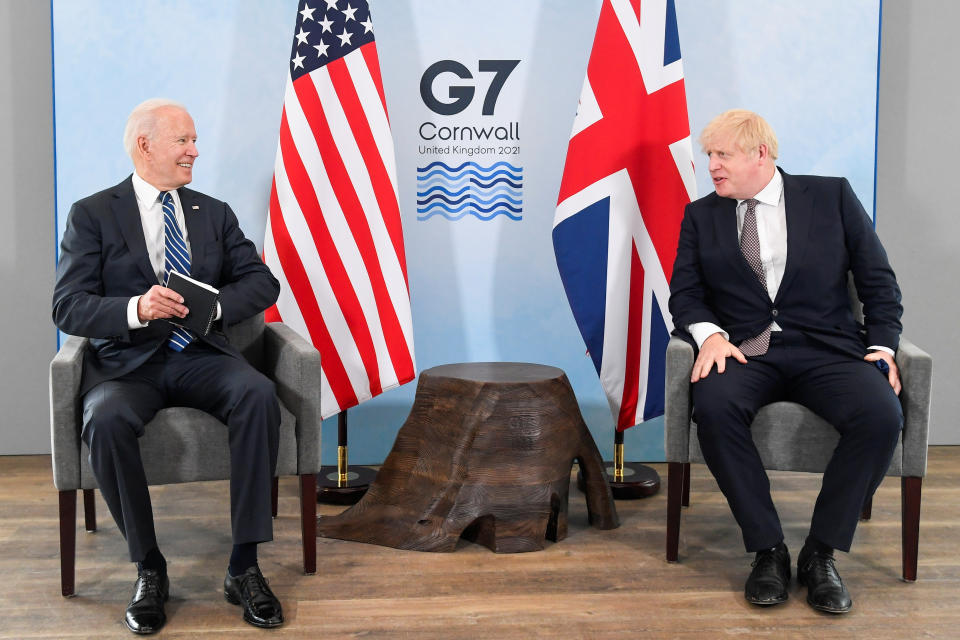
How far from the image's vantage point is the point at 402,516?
3.01m

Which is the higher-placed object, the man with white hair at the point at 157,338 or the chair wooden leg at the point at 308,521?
the man with white hair at the point at 157,338

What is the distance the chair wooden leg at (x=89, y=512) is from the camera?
312 centimetres

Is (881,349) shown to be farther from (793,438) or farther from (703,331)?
(703,331)

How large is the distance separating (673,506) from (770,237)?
34.5 inches

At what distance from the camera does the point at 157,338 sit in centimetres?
271

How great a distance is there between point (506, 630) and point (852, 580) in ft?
3.46

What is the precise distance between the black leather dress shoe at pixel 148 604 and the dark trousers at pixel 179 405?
0.07 metres

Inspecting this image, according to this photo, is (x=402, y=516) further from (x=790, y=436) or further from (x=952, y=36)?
(x=952, y=36)

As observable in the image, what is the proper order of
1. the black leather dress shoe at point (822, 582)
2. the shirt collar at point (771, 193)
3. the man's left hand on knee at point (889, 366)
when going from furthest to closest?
1. the shirt collar at point (771, 193)
2. the man's left hand on knee at point (889, 366)
3. the black leather dress shoe at point (822, 582)

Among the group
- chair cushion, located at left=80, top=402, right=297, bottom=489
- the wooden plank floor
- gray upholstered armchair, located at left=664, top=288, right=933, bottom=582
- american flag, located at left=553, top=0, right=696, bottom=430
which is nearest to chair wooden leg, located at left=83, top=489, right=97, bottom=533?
the wooden plank floor

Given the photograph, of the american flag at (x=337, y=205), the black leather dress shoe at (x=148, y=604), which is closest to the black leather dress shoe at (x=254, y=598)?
the black leather dress shoe at (x=148, y=604)

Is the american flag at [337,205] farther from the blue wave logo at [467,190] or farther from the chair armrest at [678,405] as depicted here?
the chair armrest at [678,405]

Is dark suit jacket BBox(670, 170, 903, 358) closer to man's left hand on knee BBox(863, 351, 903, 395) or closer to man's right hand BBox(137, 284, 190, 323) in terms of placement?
man's left hand on knee BBox(863, 351, 903, 395)

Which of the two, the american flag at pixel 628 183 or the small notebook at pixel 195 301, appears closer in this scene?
the small notebook at pixel 195 301
